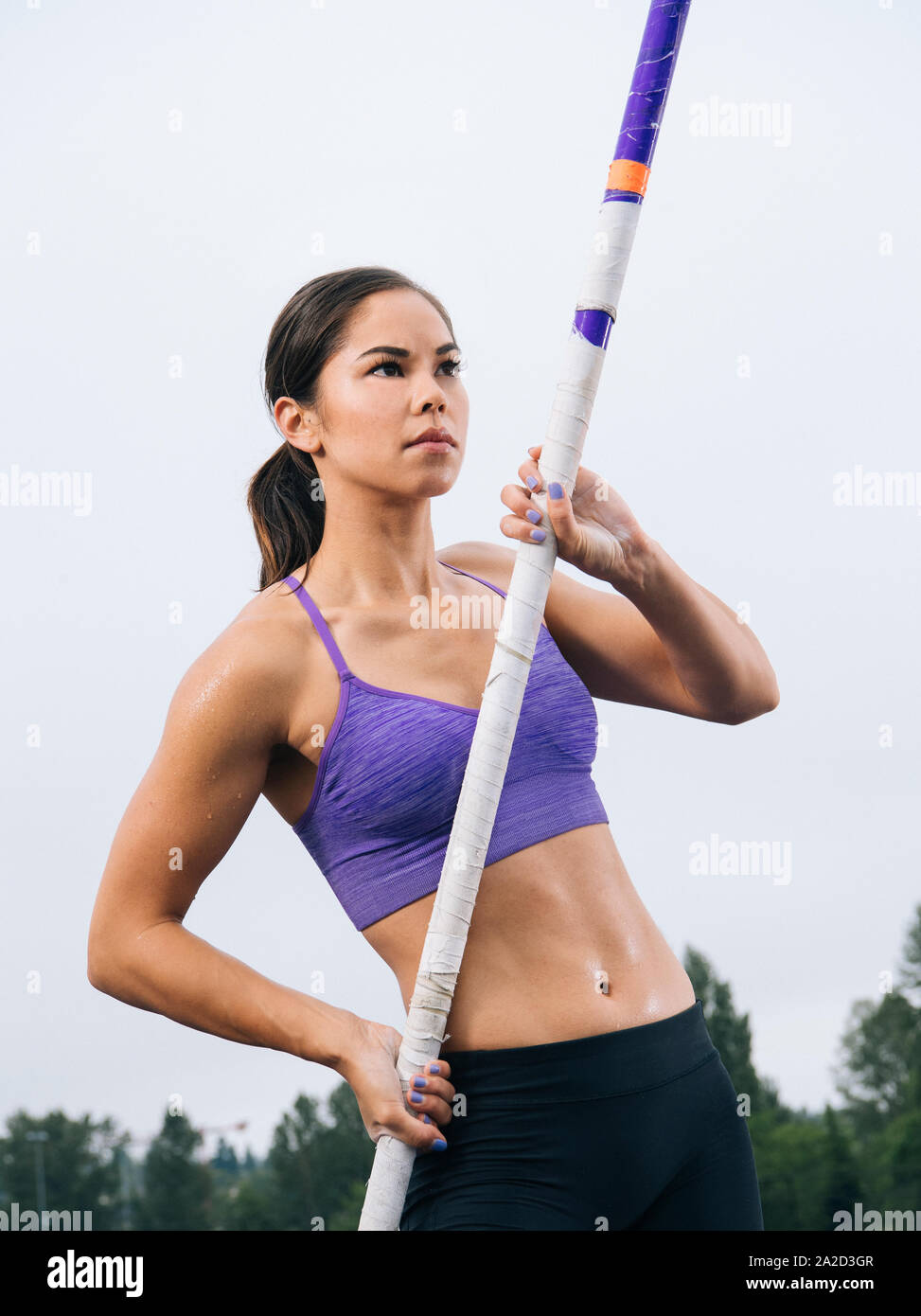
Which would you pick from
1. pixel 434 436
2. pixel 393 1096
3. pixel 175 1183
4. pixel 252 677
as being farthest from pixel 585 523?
pixel 175 1183

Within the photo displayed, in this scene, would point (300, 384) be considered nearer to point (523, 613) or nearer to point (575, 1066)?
point (523, 613)

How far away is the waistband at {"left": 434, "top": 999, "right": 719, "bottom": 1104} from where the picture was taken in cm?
339

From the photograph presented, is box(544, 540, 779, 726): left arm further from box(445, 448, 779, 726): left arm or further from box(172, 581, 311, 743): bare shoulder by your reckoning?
box(172, 581, 311, 743): bare shoulder

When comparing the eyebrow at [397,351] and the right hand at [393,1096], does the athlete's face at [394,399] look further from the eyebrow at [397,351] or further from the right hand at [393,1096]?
the right hand at [393,1096]

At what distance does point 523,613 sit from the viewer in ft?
11.4

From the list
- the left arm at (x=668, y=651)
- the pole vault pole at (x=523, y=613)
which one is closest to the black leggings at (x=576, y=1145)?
the pole vault pole at (x=523, y=613)

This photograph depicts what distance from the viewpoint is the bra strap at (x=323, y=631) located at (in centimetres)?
352

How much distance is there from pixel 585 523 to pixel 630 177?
786 mm

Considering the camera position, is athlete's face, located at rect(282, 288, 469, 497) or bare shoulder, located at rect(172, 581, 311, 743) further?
athlete's face, located at rect(282, 288, 469, 497)

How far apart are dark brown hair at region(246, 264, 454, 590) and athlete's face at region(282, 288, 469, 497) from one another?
6 cm

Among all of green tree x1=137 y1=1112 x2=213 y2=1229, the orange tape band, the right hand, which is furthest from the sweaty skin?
green tree x1=137 y1=1112 x2=213 y2=1229

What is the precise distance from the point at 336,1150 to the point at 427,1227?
5706cm

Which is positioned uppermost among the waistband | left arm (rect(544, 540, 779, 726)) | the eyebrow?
the eyebrow
